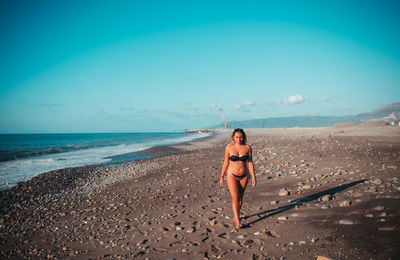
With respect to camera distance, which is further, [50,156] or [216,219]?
[50,156]

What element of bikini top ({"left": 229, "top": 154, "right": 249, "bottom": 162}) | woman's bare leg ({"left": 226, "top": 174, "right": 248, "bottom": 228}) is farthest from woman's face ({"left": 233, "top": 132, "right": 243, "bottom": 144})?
woman's bare leg ({"left": 226, "top": 174, "right": 248, "bottom": 228})

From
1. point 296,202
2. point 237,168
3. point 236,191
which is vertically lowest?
point 296,202

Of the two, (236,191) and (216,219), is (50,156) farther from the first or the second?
(236,191)

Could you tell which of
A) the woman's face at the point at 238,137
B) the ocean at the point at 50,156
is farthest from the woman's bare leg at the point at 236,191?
the ocean at the point at 50,156

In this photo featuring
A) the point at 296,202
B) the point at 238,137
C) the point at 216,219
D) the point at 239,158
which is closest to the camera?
the point at 239,158

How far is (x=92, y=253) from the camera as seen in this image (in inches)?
207

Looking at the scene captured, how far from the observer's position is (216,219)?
6426mm

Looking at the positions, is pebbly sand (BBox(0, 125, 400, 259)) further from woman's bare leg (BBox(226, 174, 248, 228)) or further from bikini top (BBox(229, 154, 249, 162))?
bikini top (BBox(229, 154, 249, 162))

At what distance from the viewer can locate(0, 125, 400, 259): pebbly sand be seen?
4.53 metres

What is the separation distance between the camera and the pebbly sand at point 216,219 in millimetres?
4531

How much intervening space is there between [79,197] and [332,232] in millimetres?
11002

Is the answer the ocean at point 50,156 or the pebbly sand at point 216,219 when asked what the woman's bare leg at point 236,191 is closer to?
the pebbly sand at point 216,219

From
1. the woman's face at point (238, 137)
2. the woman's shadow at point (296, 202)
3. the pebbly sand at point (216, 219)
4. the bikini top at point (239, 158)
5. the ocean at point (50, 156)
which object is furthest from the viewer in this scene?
the ocean at point (50, 156)

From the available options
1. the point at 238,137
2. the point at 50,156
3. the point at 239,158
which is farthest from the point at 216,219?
the point at 50,156
